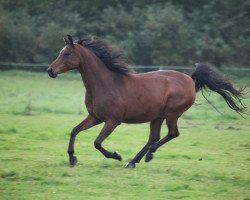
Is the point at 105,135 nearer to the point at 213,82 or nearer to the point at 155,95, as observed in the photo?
the point at 155,95

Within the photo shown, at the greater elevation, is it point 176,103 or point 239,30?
point 176,103

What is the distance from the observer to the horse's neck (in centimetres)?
1092

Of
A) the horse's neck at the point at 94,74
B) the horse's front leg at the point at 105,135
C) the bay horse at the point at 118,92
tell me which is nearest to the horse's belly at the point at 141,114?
the bay horse at the point at 118,92

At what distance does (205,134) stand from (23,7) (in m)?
27.5

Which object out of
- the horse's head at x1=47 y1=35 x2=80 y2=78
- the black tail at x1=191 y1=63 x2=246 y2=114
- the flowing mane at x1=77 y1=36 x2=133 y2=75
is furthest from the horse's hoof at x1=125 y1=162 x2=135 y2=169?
the black tail at x1=191 y1=63 x2=246 y2=114

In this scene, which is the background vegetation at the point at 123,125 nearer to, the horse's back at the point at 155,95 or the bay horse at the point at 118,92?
the bay horse at the point at 118,92

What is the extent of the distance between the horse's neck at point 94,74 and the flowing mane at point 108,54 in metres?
0.10

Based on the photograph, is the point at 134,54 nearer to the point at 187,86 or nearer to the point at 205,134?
the point at 205,134

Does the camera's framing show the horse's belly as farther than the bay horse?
Yes

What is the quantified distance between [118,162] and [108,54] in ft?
6.15

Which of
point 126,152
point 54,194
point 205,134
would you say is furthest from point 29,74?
point 54,194

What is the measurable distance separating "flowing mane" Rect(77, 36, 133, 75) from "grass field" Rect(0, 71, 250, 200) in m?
1.63

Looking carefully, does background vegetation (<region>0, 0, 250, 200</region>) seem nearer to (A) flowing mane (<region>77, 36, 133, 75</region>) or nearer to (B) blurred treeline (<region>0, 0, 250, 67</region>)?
(B) blurred treeline (<region>0, 0, 250, 67</region>)

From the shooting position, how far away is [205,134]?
15812 millimetres
